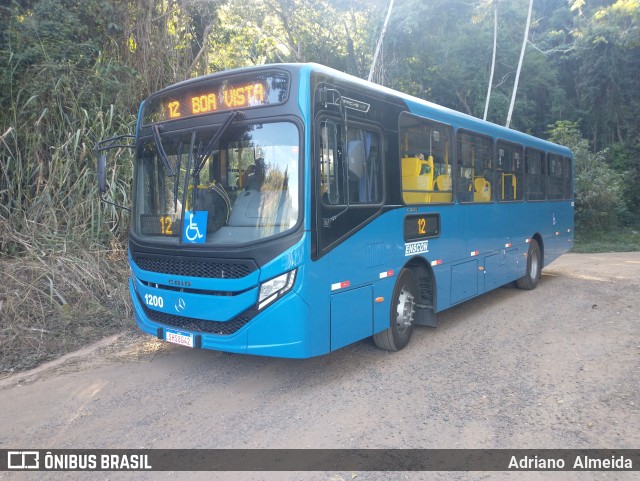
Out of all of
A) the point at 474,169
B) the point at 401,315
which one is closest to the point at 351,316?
the point at 401,315

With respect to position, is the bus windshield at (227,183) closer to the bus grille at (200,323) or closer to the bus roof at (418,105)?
the bus roof at (418,105)

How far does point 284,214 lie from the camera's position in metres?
4.51

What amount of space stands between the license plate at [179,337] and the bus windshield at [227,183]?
873mm

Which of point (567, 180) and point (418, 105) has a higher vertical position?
point (418, 105)

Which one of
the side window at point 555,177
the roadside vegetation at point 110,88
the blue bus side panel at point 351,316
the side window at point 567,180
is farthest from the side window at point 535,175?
the roadside vegetation at point 110,88

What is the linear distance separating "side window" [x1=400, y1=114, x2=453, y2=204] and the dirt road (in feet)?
6.09

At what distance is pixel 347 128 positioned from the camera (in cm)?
506

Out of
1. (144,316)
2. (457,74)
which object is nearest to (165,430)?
(144,316)

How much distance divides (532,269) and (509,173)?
2.39 meters

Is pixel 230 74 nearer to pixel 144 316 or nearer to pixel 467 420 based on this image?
pixel 144 316

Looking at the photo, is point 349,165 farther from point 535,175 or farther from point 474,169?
point 535,175

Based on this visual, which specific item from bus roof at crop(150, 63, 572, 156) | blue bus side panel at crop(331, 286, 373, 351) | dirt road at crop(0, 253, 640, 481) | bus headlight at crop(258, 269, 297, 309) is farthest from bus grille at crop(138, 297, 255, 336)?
bus roof at crop(150, 63, 572, 156)

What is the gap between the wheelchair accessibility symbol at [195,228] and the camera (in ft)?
15.8

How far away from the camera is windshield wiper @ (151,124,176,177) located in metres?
5.09
